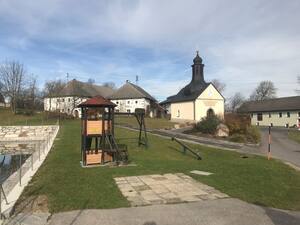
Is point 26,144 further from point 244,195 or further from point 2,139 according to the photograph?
point 244,195

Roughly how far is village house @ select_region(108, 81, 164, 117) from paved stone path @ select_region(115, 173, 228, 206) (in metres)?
56.5

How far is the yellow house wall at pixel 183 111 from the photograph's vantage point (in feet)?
169

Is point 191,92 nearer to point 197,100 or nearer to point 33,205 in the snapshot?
point 197,100

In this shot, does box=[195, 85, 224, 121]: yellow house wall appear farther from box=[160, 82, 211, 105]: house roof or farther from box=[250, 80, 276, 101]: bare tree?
box=[250, 80, 276, 101]: bare tree

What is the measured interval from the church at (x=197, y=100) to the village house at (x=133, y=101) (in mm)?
13749

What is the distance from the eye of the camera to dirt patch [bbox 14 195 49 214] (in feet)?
22.6

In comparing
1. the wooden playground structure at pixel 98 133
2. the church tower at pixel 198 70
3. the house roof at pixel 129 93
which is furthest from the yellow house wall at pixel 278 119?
the wooden playground structure at pixel 98 133

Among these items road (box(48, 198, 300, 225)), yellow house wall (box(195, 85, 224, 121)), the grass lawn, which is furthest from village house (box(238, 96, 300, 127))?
road (box(48, 198, 300, 225))

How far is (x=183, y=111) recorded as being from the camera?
53406 millimetres

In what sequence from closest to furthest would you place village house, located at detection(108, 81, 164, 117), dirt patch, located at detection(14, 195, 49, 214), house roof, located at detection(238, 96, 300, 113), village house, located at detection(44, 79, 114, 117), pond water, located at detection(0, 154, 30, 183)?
1. dirt patch, located at detection(14, 195, 49, 214)
2. pond water, located at detection(0, 154, 30, 183)
3. house roof, located at detection(238, 96, 300, 113)
4. village house, located at detection(44, 79, 114, 117)
5. village house, located at detection(108, 81, 164, 117)

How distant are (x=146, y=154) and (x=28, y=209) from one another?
1049cm

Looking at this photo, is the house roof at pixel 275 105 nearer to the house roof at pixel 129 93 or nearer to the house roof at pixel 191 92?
the house roof at pixel 191 92

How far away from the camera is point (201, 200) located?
794 cm

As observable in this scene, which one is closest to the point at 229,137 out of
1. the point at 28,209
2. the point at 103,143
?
the point at 103,143
